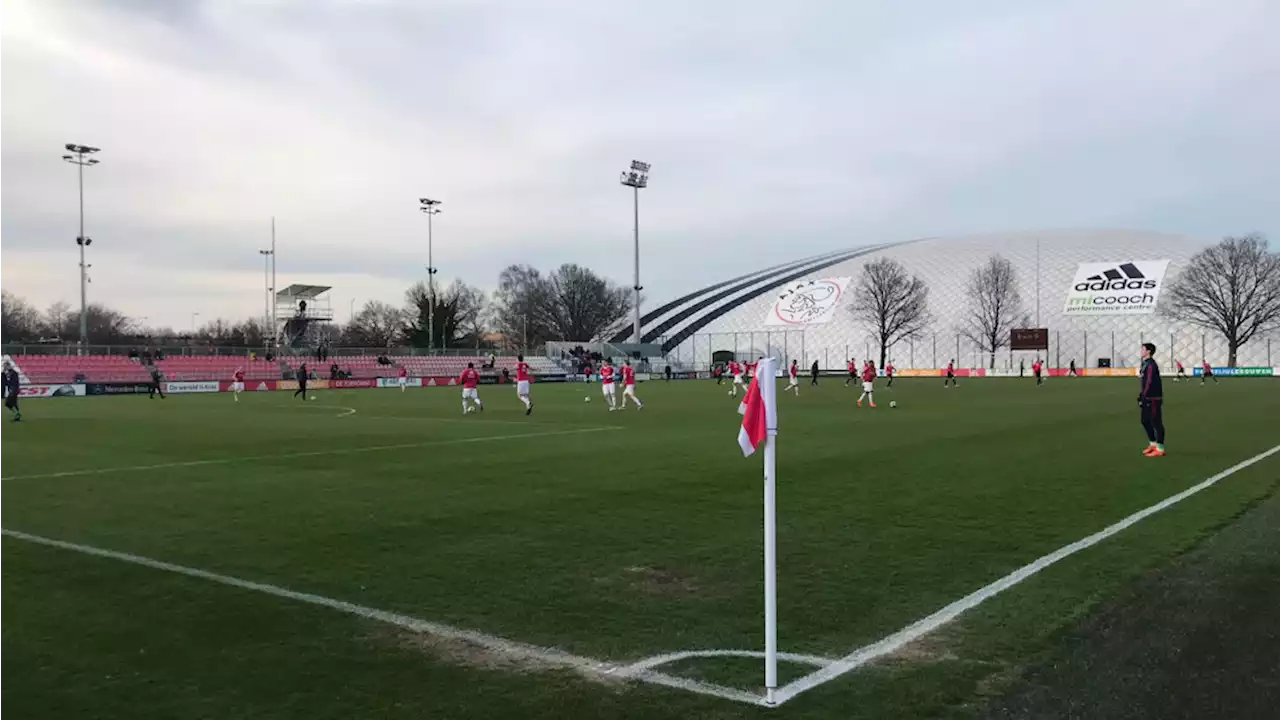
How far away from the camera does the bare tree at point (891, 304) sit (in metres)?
94.3

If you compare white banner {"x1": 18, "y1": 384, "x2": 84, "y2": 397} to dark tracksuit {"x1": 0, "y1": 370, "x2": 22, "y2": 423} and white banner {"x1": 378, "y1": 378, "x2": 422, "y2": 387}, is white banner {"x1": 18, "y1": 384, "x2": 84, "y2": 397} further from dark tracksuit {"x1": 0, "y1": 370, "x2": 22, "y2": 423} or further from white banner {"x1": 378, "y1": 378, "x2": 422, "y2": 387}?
dark tracksuit {"x1": 0, "y1": 370, "x2": 22, "y2": 423}

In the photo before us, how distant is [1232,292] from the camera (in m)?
82.5

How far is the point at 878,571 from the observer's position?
7.40 metres

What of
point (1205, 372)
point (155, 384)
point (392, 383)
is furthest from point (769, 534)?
point (1205, 372)

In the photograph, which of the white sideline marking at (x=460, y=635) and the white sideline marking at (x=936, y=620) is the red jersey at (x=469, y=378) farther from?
the white sideline marking at (x=936, y=620)

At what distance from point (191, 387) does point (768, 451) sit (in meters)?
54.8

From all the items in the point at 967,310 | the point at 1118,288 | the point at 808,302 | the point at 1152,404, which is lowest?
the point at 1152,404

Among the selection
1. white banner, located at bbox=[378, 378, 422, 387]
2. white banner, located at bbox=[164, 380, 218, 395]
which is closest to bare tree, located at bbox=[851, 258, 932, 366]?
white banner, located at bbox=[378, 378, 422, 387]

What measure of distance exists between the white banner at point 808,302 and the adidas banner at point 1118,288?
24.7 meters

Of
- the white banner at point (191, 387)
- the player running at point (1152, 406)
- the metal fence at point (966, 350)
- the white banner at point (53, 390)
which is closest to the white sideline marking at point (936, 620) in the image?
the player running at point (1152, 406)

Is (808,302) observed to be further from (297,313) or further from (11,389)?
(11,389)

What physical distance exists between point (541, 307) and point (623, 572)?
110093 millimetres

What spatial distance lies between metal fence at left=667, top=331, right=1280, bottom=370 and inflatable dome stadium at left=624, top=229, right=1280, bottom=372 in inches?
4.4

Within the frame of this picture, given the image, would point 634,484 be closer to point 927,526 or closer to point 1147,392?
point 927,526
